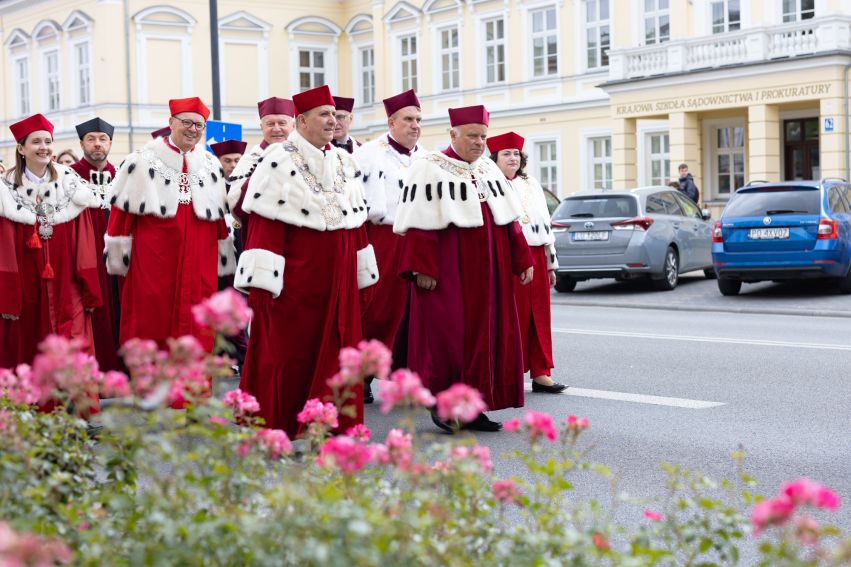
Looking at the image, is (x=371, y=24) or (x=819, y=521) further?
(x=371, y=24)

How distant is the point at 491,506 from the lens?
12.1 ft

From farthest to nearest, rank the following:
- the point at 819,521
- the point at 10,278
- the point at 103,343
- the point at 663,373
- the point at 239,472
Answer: the point at 663,373, the point at 103,343, the point at 10,278, the point at 819,521, the point at 239,472

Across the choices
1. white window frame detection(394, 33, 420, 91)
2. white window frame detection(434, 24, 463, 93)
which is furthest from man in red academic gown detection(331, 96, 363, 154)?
white window frame detection(394, 33, 420, 91)

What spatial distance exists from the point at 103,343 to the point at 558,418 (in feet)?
10.1

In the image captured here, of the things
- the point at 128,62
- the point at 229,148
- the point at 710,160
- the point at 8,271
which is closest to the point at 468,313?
the point at 8,271

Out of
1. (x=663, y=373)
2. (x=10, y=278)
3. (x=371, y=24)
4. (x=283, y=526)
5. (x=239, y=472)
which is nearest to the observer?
(x=283, y=526)

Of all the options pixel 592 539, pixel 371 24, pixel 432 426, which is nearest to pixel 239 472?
pixel 592 539

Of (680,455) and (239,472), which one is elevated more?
(239,472)

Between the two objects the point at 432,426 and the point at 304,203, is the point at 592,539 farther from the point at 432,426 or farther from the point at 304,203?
the point at 432,426

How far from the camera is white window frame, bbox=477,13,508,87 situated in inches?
1572

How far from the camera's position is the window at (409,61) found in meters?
43.6

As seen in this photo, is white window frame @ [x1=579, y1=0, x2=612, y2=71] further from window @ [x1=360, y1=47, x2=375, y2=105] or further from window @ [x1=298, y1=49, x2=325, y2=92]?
window @ [x1=298, y1=49, x2=325, y2=92]

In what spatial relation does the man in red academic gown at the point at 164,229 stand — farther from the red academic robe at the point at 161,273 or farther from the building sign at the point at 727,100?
the building sign at the point at 727,100

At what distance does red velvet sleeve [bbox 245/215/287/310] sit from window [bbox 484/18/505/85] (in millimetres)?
33622
